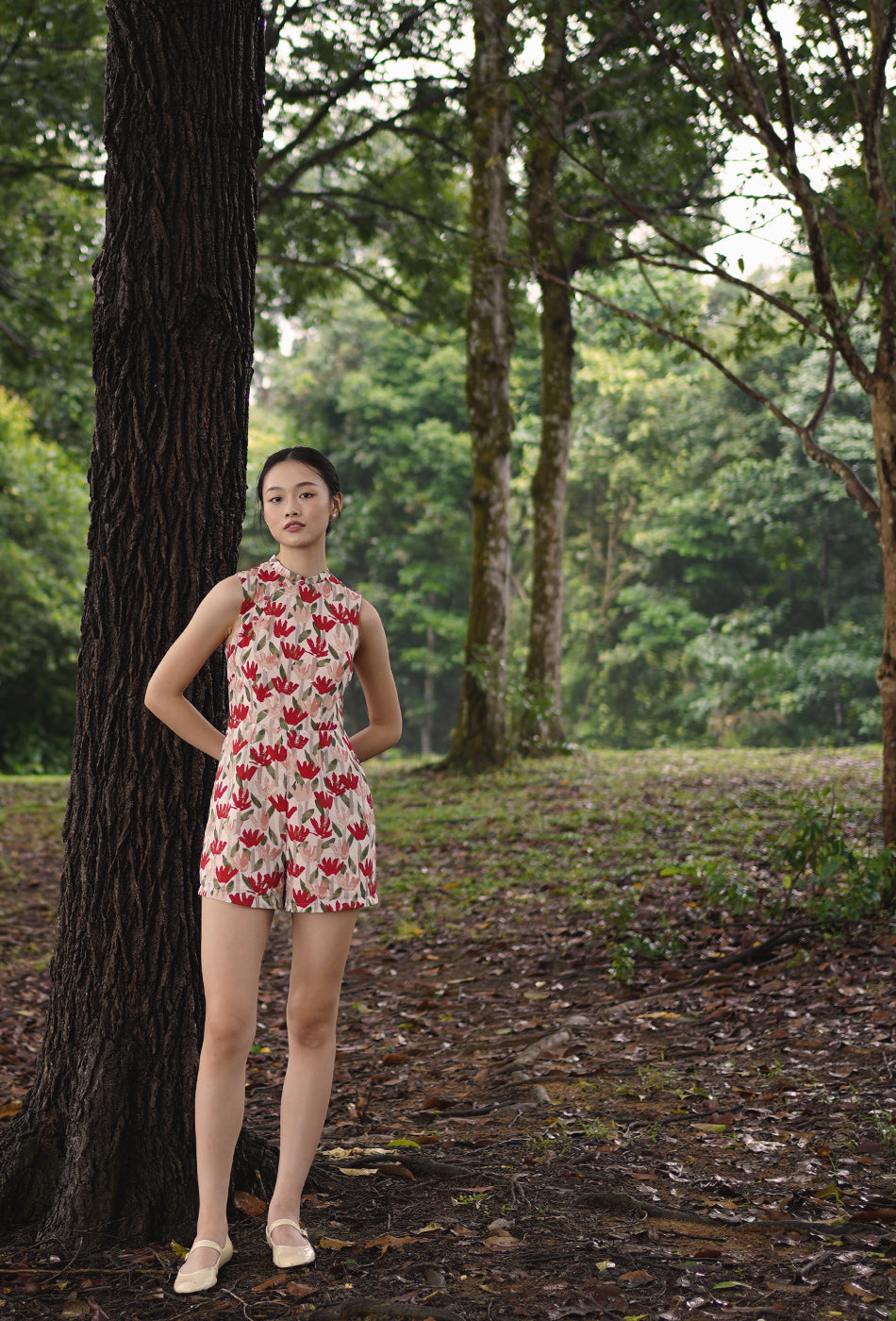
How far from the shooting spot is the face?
3205 millimetres

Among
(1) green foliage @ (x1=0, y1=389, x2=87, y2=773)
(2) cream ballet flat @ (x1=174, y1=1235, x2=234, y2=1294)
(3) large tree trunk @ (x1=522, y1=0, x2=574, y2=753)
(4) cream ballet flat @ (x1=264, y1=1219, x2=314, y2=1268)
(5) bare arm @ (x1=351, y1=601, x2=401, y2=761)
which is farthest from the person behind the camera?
(1) green foliage @ (x1=0, y1=389, x2=87, y2=773)

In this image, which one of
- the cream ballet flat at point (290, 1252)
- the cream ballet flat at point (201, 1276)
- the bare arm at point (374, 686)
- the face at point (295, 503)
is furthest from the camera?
the bare arm at point (374, 686)

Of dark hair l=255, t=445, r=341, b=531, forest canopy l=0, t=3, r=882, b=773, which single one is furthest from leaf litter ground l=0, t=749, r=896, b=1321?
forest canopy l=0, t=3, r=882, b=773

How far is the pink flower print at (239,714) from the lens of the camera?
308 cm

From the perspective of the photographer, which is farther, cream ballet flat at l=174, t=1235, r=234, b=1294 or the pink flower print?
the pink flower print

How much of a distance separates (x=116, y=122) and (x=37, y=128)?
11.9m

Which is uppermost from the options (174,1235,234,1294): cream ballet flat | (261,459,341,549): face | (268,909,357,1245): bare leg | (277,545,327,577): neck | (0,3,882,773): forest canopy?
(0,3,882,773): forest canopy

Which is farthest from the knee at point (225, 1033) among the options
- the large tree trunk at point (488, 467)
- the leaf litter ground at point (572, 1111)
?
the large tree trunk at point (488, 467)

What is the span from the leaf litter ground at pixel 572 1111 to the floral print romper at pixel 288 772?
3.36ft

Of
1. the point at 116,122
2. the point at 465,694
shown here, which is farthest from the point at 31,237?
the point at 116,122

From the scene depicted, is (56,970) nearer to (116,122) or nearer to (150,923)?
(150,923)

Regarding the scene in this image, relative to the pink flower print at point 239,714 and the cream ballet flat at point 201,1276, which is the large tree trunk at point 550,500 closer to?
the pink flower print at point 239,714

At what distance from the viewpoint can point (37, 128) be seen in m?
13.8

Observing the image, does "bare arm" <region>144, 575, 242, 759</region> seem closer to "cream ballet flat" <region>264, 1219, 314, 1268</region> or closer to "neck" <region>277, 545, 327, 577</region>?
"neck" <region>277, 545, 327, 577</region>
